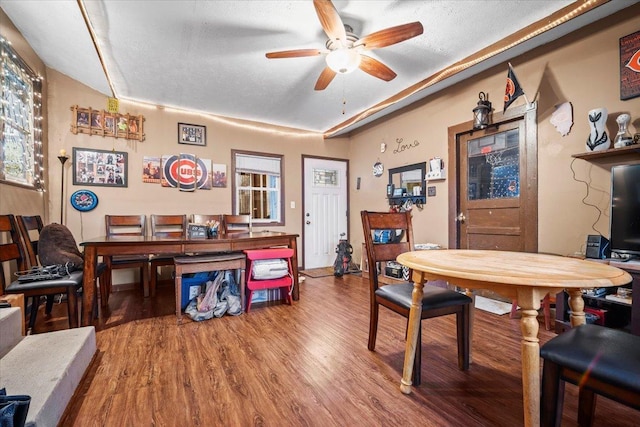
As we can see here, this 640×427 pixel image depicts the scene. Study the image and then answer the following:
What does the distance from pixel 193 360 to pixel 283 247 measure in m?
1.50

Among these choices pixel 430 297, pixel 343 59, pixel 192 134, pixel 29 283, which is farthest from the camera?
pixel 192 134

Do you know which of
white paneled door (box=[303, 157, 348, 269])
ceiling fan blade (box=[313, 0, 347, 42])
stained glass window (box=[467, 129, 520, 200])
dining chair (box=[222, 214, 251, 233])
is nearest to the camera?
ceiling fan blade (box=[313, 0, 347, 42])

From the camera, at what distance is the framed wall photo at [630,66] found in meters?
2.12

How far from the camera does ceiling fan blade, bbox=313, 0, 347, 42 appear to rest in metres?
1.83

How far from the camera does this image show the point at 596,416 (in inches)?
53.7

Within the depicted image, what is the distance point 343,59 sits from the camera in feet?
7.71

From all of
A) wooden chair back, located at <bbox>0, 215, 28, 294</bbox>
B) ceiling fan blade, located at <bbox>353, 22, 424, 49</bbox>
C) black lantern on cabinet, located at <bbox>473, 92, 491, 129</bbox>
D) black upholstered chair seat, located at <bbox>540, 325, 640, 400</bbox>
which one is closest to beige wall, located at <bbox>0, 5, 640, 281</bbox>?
black lantern on cabinet, located at <bbox>473, 92, 491, 129</bbox>

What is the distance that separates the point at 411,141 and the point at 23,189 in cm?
445

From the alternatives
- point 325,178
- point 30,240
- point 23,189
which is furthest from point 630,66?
point 23,189

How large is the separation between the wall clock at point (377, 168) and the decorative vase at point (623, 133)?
2.82 m

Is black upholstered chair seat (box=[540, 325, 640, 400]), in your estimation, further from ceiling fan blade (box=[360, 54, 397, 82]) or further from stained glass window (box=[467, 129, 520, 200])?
ceiling fan blade (box=[360, 54, 397, 82])

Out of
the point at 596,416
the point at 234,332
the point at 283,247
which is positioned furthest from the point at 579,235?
the point at 234,332

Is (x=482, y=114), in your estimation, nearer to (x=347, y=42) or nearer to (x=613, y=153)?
(x=613, y=153)

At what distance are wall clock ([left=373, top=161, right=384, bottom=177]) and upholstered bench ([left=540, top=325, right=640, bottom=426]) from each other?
373cm
